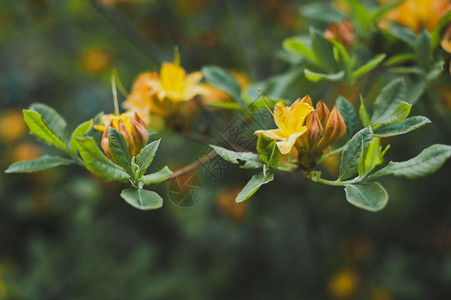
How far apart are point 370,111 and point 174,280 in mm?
1191

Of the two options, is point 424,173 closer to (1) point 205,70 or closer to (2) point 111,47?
(1) point 205,70

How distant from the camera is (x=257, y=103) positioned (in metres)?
0.99

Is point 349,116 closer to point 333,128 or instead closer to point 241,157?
point 333,128

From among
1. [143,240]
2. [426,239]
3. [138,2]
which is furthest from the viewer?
[143,240]

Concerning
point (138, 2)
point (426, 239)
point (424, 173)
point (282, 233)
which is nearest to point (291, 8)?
point (138, 2)

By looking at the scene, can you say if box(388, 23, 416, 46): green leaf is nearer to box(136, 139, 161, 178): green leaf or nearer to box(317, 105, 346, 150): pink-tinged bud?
box(317, 105, 346, 150): pink-tinged bud

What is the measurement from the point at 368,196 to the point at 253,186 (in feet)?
0.61

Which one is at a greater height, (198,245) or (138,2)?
(138,2)

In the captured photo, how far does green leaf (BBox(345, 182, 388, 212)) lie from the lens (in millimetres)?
686

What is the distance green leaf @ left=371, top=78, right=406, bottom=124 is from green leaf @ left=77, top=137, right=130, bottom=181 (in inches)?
20.2

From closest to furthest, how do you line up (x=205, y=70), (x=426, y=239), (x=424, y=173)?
(x=424, y=173), (x=205, y=70), (x=426, y=239)

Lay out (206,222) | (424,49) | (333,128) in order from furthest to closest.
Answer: (206,222) < (424,49) < (333,128)

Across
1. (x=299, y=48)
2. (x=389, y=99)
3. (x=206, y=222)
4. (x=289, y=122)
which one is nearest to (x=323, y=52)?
(x=299, y=48)

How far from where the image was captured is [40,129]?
89cm
